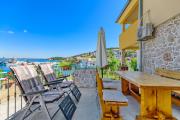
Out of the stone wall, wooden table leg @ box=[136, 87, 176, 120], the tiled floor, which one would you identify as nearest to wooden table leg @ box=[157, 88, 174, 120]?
wooden table leg @ box=[136, 87, 176, 120]

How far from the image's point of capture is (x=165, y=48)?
5.38 m

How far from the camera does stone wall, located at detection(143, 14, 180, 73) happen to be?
15.3 feet

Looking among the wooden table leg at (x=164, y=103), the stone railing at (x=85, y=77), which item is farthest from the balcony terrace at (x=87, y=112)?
the stone railing at (x=85, y=77)

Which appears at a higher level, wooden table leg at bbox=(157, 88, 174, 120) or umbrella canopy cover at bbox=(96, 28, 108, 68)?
umbrella canopy cover at bbox=(96, 28, 108, 68)

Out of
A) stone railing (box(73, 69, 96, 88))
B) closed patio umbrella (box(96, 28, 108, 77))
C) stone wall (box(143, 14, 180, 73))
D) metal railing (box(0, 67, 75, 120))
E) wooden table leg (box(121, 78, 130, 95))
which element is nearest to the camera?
metal railing (box(0, 67, 75, 120))

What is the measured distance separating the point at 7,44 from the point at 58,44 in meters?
8.31

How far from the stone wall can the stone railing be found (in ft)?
7.56

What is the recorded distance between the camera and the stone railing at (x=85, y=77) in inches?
307

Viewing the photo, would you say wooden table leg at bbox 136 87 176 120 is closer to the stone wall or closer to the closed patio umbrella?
the stone wall

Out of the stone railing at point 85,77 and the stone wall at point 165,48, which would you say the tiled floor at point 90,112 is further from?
the stone railing at point 85,77

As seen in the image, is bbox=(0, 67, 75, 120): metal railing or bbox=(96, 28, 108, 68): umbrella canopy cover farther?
bbox=(96, 28, 108, 68): umbrella canopy cover

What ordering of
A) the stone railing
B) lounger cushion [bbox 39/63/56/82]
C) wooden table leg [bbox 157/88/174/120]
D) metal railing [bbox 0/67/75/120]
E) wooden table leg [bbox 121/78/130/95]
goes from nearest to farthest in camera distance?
1. wooden table leg [bbox 157/88/174/120]
2. metal railing [bbox 0/67/75/120]
3. lounger cushion [bbox 39/63/56/82]
4. wooden table leg [bbox 121/78/130/95]
5. the stone railing

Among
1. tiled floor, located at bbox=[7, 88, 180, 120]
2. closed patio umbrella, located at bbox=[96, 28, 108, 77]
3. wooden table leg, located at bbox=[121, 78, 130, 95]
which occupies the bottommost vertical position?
tiled floor, located at bbox=[7, 88, 180, 120]

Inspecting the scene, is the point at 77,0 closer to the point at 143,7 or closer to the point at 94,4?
the point at 94,4
